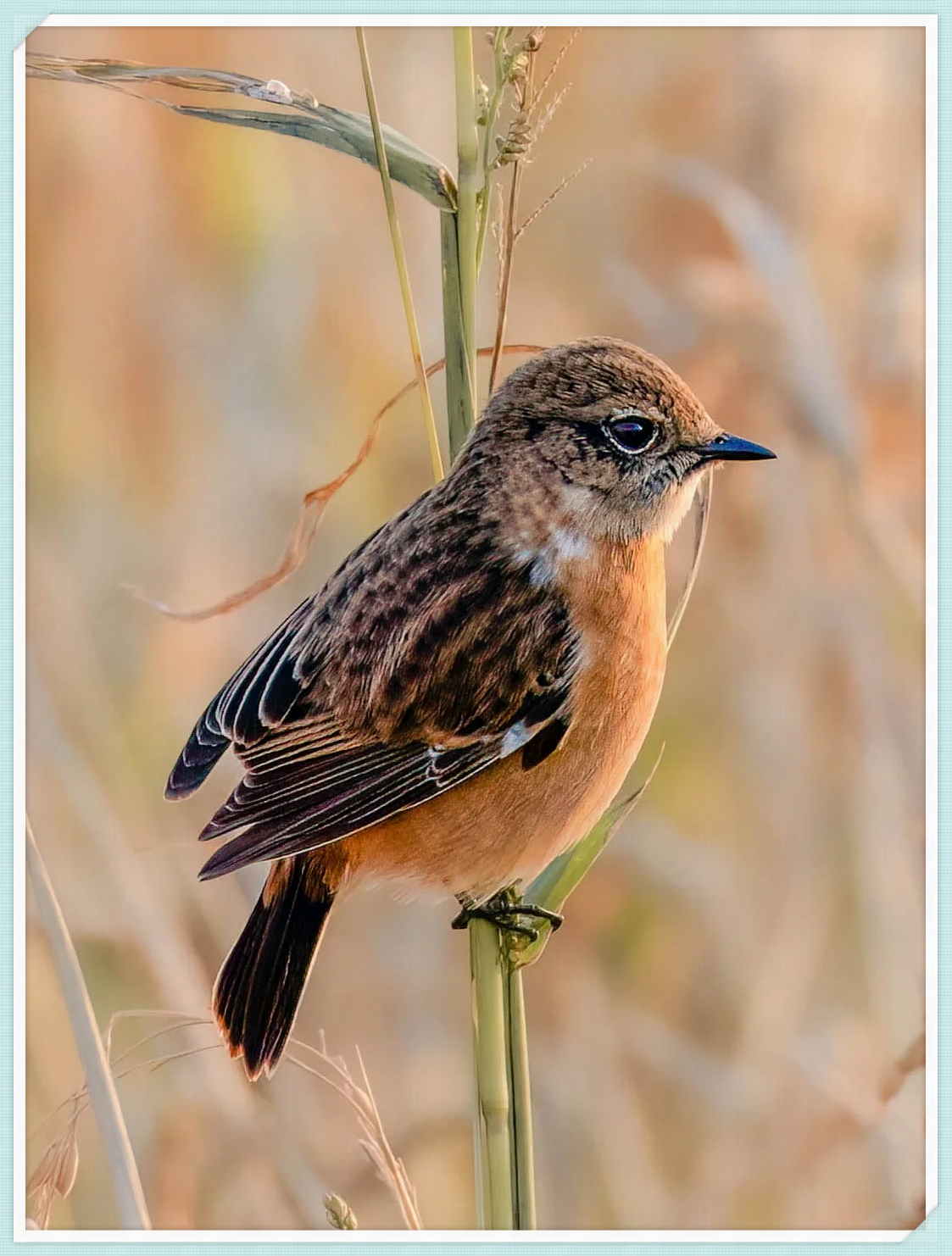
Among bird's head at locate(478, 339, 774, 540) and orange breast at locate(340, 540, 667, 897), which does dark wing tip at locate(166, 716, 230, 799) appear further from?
bird's head at locate(478, 339, 774, 540)

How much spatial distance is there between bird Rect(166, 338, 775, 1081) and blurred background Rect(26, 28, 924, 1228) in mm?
107

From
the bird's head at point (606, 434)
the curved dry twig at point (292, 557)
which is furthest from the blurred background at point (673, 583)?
the bird's head at point (606, 434)

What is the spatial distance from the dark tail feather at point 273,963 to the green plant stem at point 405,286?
2.65 ft

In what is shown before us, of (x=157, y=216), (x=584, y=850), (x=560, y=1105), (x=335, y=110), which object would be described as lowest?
(x=560, y=1105)

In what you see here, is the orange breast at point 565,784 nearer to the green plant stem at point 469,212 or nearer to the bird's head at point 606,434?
the bird's head at point 606,434

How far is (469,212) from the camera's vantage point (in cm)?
238

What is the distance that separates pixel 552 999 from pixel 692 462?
104cm

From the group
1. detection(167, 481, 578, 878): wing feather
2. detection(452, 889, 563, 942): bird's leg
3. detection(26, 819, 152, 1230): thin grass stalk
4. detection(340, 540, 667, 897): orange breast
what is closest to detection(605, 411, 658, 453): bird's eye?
detection(340, 540, 667, 897): orange breast

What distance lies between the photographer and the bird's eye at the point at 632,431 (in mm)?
2426

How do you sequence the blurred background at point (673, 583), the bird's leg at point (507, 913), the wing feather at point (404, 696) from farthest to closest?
the blurred background at point (673, 583) → the bird's leg at point (507, 913) → the wing feather at point (404, 696)

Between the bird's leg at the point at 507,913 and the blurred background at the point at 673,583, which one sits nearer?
the bird's leg at the point at 507,913

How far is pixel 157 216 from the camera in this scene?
2615 millimetres

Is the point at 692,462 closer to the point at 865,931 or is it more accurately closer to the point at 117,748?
the point at 865,931

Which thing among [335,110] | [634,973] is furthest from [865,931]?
[335,110]
